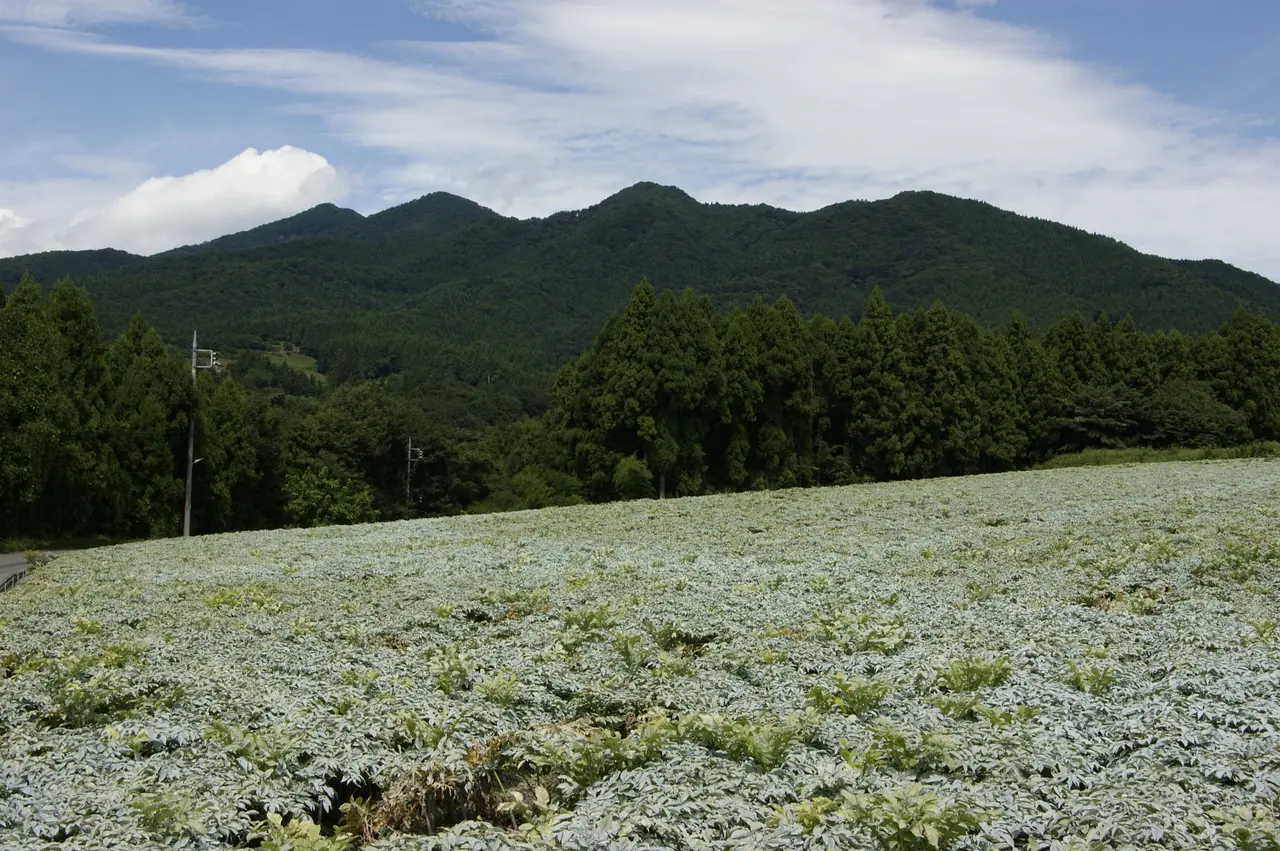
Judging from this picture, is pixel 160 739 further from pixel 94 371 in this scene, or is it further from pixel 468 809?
pixel 94 371

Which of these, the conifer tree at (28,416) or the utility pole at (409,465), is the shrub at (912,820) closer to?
the conifer tree at (28,416)

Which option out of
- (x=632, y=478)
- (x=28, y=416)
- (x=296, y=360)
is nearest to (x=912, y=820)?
(x=28, y=416)

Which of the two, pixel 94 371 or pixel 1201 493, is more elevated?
pixel 94 371

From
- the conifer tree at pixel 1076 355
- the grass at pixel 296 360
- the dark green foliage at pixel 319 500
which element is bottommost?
the dark green foliage at pixel 319 500

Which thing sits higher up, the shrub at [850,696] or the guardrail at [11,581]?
the shrub at [850,696]

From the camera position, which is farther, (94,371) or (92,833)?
(94,371)

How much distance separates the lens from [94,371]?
133 feet

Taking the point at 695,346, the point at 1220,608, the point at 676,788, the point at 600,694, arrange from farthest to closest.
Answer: the point at 695,346, the point at 1220,608, the point at 600,694, the point at 676,788

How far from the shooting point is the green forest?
123ft

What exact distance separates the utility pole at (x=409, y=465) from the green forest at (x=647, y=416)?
302mm

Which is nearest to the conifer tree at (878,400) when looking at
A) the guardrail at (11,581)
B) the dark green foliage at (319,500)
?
the dark green foliage at (319,500)

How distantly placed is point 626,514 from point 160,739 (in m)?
22.8

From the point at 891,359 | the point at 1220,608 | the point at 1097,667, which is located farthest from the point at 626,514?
the point at 891,359

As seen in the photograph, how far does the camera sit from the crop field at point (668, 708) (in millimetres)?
6125
